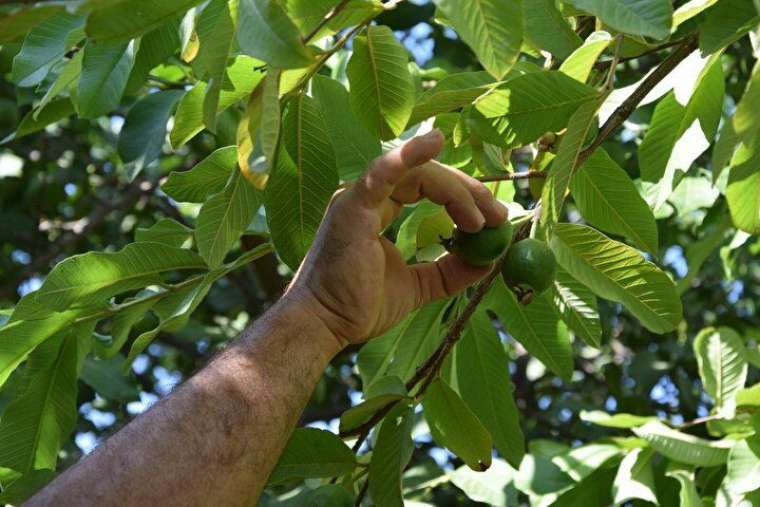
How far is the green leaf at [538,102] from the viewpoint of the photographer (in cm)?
156

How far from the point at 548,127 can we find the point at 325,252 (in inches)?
13.4

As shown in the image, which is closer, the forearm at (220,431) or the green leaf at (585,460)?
the forearm at (220,431)

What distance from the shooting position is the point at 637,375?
365cm

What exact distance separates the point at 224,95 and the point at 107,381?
141 centimetres

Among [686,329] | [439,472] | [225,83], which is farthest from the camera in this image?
[686,329]

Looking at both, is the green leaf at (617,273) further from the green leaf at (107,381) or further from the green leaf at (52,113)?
the green leaf at (107,381)

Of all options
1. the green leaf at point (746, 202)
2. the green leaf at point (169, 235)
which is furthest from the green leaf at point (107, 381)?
the green leaf at point (746, 202)

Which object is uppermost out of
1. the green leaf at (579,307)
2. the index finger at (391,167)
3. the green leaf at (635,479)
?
the index finger at (391,167)

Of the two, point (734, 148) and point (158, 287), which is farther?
point (158, 287)

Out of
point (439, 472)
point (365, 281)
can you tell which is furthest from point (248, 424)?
point (439, 472)

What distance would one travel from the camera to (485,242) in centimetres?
162

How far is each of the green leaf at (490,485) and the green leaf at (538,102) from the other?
95 centimetres

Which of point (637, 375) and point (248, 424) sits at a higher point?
point (248, 424)

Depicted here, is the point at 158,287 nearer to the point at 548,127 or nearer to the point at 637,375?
the point at 548,127
